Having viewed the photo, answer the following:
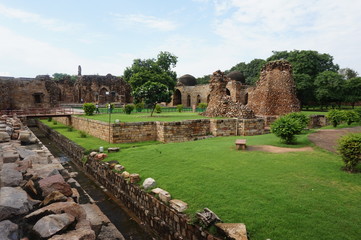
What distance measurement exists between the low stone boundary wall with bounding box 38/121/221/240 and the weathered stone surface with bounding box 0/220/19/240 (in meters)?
2.24

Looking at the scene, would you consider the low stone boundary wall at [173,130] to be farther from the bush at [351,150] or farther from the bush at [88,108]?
the bush at [351,150]

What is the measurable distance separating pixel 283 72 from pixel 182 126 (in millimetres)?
10286

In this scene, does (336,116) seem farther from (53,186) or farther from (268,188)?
(53,186)

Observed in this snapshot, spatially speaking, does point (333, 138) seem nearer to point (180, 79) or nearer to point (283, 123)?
point (283, 123)

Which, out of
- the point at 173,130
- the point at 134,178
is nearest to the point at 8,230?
the point at 134,178

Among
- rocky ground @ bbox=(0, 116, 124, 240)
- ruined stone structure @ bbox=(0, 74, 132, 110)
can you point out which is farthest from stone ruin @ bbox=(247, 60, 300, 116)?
rocky ground @ bbox=(0, 116, 124, 240)

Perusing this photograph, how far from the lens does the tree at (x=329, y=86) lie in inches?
987

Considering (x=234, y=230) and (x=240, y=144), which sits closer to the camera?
(x=234, y=230)

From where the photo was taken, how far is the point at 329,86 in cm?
2530

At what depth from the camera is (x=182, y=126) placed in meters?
10.6

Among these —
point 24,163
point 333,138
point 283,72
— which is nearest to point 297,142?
point 333,138

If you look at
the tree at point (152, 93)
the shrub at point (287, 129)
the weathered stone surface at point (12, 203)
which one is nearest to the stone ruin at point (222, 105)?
the tree at point (152, 93)

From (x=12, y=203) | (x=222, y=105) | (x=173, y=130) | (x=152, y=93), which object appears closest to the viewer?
(x=12, y=203)

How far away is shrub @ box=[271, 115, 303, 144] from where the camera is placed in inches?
306
